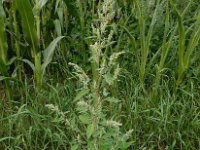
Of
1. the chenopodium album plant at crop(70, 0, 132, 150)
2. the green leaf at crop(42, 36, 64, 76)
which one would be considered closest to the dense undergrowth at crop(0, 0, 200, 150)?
the green leaf at crop(42, 36, 64, 76)

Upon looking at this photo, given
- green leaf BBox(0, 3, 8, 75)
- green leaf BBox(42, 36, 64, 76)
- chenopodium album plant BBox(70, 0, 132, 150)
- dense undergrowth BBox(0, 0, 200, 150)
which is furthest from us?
green leaf BBox(42, 36, 64, 76)

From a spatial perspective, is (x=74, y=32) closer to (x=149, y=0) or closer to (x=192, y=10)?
(x=149, y=0)

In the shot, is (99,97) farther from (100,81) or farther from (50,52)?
(50,52)

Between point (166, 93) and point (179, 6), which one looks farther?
point (179, 6)

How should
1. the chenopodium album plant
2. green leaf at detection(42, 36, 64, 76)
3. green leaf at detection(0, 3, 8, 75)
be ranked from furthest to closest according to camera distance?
1. green leaf at detection(42, 36, 64, 76)
2. green leaf at detection(0, 3, 8, 75)
3. the chenopodium album plant

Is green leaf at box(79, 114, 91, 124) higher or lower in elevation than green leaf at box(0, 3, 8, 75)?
lower

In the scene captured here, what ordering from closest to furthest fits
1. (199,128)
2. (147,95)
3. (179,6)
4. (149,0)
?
(199,128), (147,95), (149,0), (179,6)

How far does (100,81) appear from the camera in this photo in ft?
6.63

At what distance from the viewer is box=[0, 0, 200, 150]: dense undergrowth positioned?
2.07m

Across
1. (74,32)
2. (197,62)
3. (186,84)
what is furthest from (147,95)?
(74,32)

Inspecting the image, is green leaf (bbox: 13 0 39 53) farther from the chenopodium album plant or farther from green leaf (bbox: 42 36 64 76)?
the chenopodium album plant

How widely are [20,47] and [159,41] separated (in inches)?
33.9

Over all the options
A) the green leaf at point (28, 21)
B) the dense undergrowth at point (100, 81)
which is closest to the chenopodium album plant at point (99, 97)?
the dense undergrowth at point (100, 81)

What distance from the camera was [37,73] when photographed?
87.7 inches
